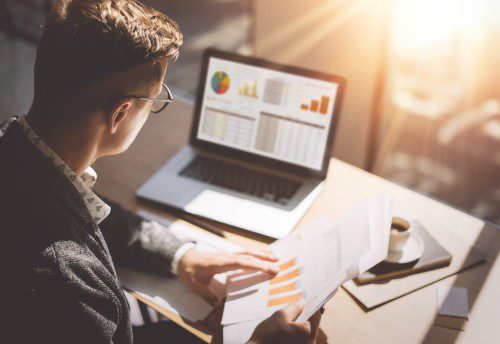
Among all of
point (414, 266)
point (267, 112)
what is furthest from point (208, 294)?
point (267, 112)

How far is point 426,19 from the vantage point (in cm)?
204

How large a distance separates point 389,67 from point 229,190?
1192 mm

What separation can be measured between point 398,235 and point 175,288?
56 centimetres

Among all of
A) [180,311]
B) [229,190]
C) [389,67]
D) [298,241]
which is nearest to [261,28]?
[389,67]

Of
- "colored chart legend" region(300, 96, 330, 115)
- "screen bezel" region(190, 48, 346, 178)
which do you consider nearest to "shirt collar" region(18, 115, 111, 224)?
"screen bezel" region(190, 48, 346, 178)

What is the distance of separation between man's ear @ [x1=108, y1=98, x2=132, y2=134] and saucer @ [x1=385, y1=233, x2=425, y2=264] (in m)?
0.71

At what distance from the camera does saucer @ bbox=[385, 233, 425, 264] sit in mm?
1126

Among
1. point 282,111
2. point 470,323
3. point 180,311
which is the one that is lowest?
point 180,311

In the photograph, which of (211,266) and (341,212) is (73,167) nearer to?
(211,266)

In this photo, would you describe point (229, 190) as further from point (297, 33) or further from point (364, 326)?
point (297, 33)

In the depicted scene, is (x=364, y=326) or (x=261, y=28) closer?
(x=364, y=326)

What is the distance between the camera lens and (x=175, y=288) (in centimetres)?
112

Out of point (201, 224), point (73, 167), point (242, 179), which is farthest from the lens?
point (242, 179)

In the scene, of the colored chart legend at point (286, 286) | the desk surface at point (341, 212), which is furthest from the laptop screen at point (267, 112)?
the colored chart legend at point (286, 286)
